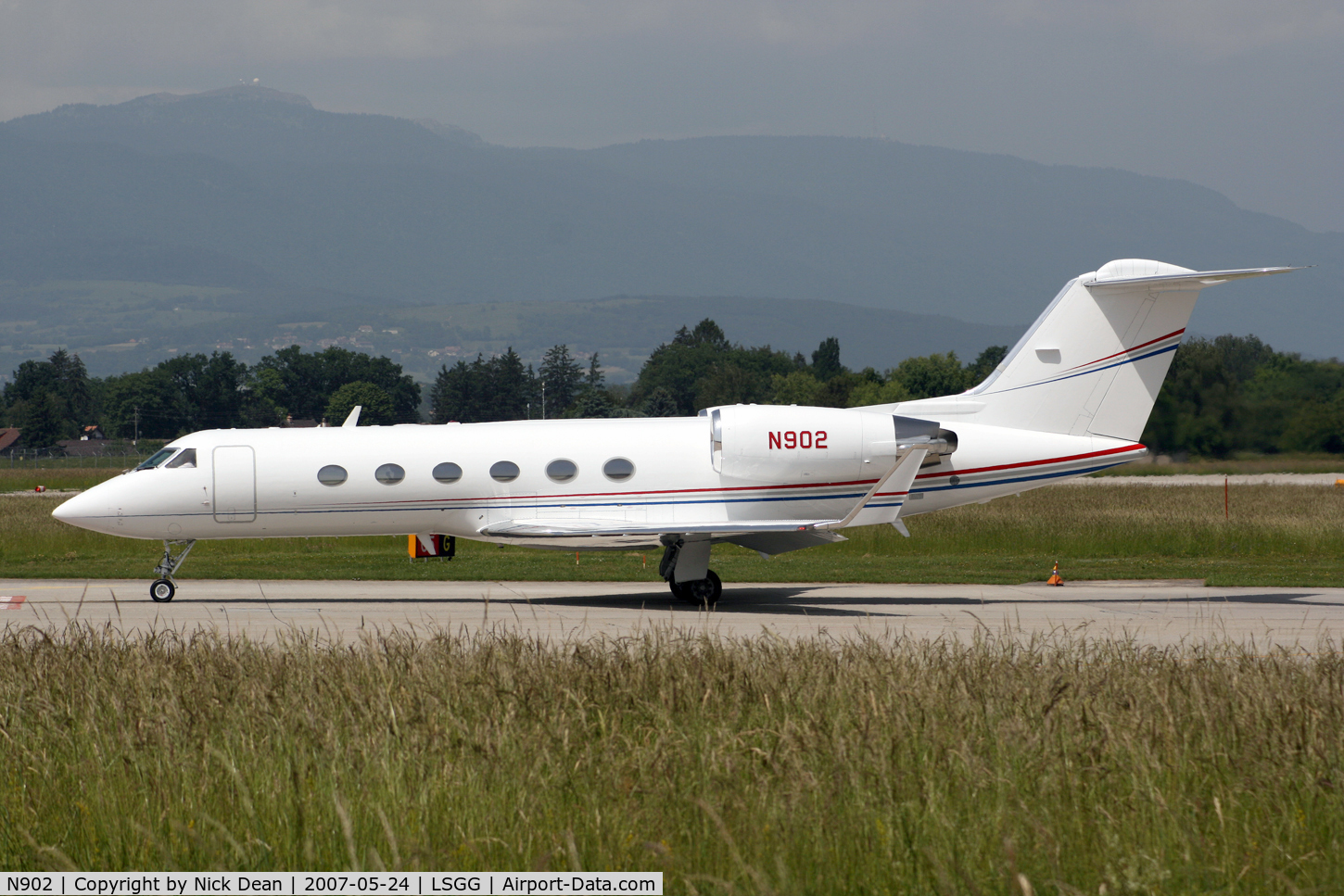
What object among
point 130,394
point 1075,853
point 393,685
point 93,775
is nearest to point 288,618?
point 393,685

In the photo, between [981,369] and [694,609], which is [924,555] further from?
[981,369]

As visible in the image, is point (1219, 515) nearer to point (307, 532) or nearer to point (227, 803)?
point (307, 532)

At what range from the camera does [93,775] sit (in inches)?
271

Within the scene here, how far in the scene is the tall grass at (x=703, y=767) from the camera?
222 inches

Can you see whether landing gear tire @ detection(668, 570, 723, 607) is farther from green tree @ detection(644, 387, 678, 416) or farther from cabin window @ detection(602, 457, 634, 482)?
green tree @ detection(644, 387, 678, 416)

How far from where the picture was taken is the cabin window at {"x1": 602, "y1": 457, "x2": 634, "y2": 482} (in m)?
18.8

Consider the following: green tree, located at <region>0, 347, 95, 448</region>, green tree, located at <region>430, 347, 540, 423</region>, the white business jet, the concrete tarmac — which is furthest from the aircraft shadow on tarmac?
green tree, located at <region>0, 347, 95, 448</region>

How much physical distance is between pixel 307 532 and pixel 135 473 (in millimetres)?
2842

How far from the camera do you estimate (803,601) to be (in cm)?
1905

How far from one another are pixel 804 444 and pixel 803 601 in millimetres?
2407

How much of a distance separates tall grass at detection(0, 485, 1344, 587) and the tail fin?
338 cm
